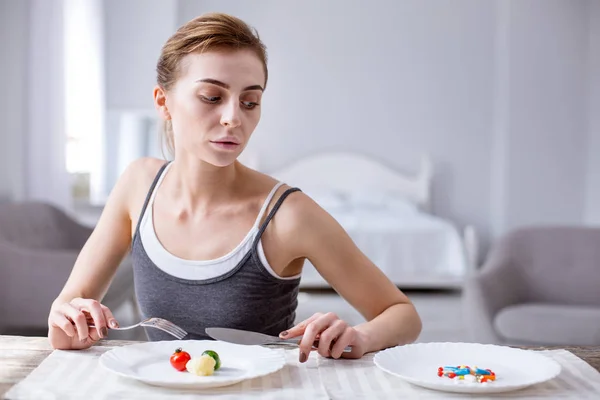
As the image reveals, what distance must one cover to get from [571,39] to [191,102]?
233 inches

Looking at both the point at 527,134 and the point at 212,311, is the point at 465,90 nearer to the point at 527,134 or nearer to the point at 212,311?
the point at 527,134

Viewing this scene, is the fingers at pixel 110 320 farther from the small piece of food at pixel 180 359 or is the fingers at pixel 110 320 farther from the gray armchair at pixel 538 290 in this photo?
the gray armchair at pixel 538 290

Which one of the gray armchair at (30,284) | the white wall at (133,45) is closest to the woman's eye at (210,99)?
the gray armchair at (30,284)

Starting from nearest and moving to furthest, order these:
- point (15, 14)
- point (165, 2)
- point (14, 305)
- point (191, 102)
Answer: point (191, 102) → point (14, 305) → point (15, 14) → point (165, 2)

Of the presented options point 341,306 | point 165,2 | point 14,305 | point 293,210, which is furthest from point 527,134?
point 293,210

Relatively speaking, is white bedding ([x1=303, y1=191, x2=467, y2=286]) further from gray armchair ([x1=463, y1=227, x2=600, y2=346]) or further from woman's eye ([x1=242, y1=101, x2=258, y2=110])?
woman's eye ([x1=242, y1=101, x2=258, y2=110])

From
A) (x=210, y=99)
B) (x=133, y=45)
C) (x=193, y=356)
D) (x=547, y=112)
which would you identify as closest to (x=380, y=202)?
(x=547, y=112)

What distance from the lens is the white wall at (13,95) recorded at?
3.88 metres

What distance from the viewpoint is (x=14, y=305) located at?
3160 mm

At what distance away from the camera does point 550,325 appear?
110 inches

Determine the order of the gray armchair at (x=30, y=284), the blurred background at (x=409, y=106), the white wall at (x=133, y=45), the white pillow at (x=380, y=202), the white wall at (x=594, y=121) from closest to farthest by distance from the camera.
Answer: the gray armchair at (x=30, y=284), the blurred background at (x=409, y=106), the white pillow at (x=380, y=202), the white wall at (x=133, y=45), the white wall at (x=594, y=121)

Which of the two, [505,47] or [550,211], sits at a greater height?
[505,47]

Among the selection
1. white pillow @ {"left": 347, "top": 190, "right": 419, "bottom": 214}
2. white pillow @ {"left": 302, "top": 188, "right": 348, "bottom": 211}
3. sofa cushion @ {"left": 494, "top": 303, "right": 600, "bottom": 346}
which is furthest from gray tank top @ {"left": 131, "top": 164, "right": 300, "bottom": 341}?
white pillow @ {"left": 347, "top": 190, "right": 419, "bottom": 214}

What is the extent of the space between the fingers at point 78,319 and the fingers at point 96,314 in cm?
1
